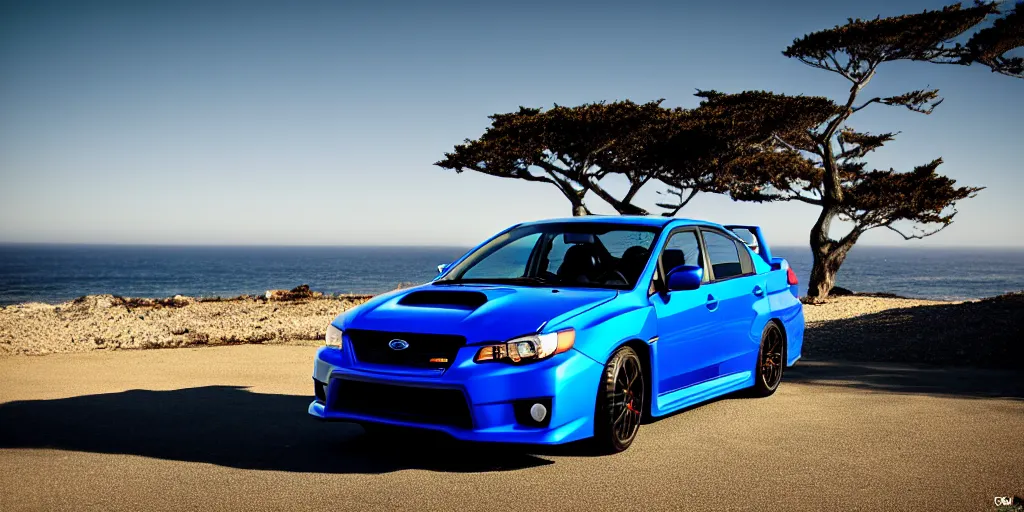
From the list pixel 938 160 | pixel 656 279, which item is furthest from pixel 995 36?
pixel 656 279

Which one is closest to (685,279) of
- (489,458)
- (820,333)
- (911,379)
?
(489,458)

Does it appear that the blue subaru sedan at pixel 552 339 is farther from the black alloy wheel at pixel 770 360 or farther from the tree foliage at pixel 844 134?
the tree foliage at pixel 844 134

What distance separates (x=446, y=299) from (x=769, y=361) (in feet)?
13.1

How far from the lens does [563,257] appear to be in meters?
7.29

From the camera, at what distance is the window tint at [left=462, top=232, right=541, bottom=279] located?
727cm

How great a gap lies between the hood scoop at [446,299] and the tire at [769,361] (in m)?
3.50

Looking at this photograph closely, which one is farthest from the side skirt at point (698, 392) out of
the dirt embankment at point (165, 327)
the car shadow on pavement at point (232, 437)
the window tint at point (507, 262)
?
the dirt embankment at point (165, 327)

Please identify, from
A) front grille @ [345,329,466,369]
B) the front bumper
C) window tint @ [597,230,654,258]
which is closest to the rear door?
window tint @ [597,230,654,258]

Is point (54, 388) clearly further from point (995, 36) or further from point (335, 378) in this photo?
point (995, 36)

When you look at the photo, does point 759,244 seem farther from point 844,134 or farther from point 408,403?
point 844,134

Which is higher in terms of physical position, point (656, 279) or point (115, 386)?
point (656, 279)

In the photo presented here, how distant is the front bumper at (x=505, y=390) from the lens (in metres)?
5.48

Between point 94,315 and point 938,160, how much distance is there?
2678 centimetres

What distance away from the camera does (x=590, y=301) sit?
608 centimetres
